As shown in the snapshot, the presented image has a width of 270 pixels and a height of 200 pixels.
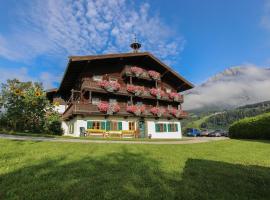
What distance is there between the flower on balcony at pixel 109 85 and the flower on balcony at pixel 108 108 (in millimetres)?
1882

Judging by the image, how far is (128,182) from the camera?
660cm

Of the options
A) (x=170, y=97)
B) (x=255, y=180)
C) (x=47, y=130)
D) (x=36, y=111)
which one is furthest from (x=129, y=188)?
(x=170, y=97)

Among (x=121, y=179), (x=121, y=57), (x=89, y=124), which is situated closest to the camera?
(x=121, y=179)

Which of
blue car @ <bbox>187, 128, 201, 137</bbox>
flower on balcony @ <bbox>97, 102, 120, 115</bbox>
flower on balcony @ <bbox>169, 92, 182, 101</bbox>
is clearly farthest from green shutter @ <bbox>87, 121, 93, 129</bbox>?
blue car @ <bbox>187, 128, 201, 137</bbox>

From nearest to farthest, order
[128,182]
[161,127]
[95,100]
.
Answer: [128,182]
[95,100]
[161,127]

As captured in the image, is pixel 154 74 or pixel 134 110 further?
pixel 154 74

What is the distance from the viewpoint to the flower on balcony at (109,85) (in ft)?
92.1

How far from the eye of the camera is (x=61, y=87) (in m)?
34.5

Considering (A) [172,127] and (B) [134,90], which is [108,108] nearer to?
(B) [134,90]

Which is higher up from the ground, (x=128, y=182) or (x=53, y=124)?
(x=53, y=124)

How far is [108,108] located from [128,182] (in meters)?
21.0

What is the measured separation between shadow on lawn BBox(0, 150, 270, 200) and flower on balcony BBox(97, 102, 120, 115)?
17961mm

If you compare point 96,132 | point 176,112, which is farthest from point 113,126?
point 176,112

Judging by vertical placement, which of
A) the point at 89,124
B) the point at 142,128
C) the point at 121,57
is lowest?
the point at 142,128
